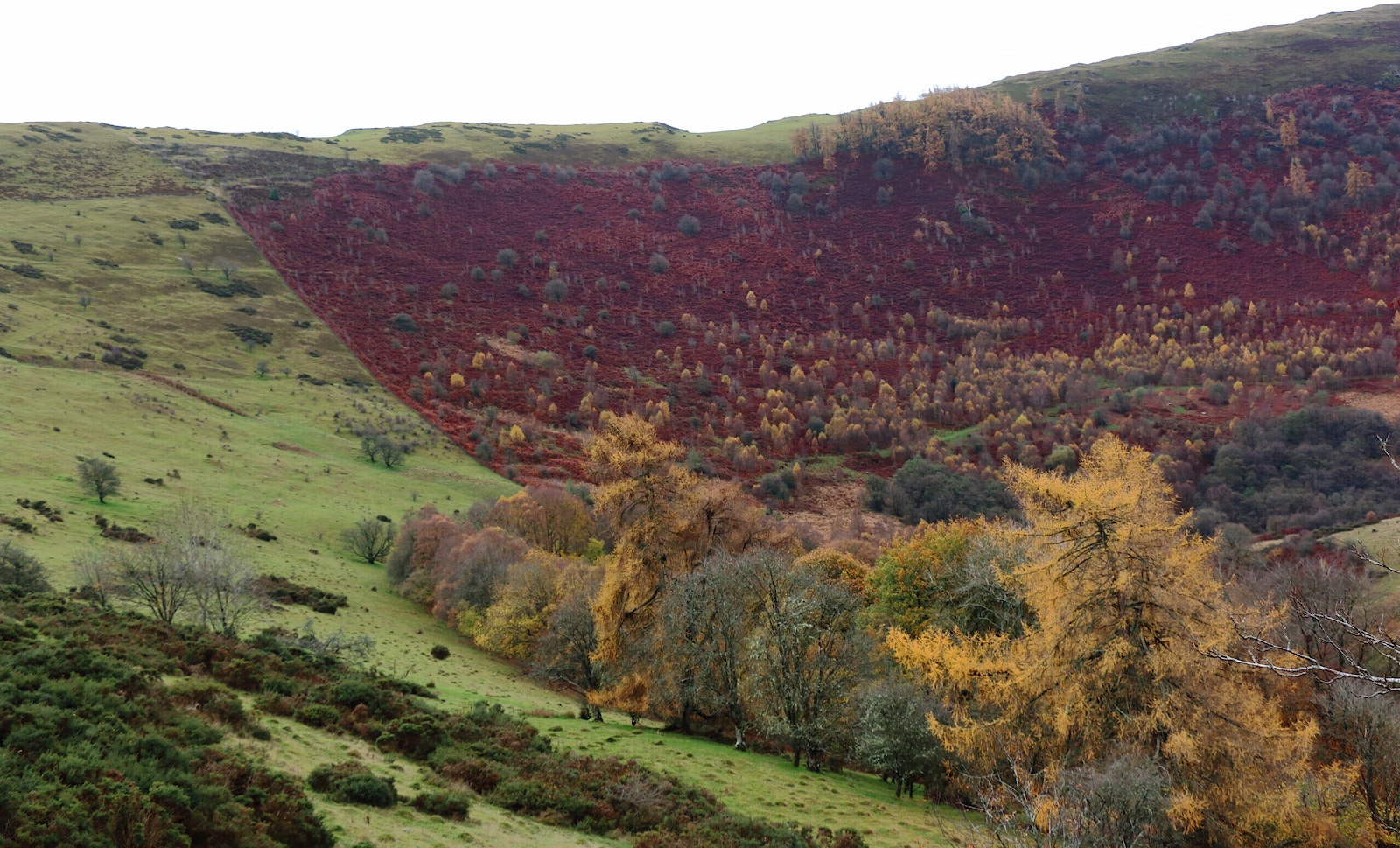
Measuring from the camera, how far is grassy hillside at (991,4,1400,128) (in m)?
172

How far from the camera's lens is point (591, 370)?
107 meters

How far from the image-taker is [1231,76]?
7126 inches

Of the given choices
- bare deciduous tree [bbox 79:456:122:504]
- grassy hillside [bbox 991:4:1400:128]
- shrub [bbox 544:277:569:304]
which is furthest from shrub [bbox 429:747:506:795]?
grassy hillside [bbox 991:4:1400:128]

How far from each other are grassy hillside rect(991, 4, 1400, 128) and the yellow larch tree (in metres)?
187

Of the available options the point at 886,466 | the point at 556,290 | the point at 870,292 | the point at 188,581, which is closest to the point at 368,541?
the point at 188,581

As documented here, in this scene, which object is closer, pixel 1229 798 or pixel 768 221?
pixel 1229 798

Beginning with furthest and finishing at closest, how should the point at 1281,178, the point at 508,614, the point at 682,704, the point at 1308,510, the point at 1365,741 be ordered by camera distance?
1. the point at 1281,178
2. the point at 1308,510
3. the point at 508,614
4. the point at 682,704
5. the point at 1365,741

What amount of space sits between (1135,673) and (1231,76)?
21450cm

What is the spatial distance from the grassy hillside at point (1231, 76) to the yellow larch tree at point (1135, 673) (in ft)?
613

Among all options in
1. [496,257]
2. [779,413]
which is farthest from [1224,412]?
[496,257]

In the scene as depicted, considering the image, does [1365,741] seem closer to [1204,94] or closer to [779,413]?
[779,413]

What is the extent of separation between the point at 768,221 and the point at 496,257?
5362cm

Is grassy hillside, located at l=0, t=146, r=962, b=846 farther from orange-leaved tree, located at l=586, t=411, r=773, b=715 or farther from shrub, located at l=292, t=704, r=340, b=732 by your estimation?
orange-leaved tree, located at l=586, t=411, r=773, b=715

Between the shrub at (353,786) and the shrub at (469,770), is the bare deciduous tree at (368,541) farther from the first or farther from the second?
the shrub at (353,786)
